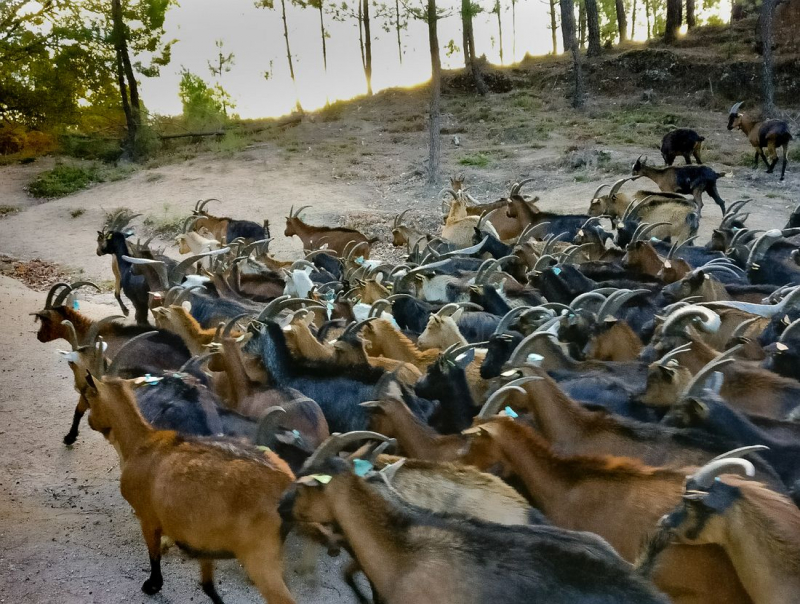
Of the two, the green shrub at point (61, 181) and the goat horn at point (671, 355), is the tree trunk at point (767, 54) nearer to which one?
the goat horn at point (671, 355)

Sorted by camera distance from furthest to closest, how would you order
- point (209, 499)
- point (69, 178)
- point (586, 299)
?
point (69, 178) < point (586, 299) < point (209, 499)

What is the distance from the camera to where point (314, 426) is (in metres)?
4.73

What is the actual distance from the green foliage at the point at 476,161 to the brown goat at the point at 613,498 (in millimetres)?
16267

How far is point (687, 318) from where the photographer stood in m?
5.36

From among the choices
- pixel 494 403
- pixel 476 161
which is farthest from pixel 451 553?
pixel 476 161

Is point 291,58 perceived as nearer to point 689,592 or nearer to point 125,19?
Answer: point 125,19

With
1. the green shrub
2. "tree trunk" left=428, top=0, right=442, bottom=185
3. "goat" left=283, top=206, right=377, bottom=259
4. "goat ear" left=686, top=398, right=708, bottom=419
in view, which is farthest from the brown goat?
the green shrub

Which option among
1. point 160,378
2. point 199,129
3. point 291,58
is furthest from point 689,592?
point 291,58

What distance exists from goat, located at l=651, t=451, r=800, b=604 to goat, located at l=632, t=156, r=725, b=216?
35.4ft

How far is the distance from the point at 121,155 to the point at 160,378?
22447mm

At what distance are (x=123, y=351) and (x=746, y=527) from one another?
4892mm

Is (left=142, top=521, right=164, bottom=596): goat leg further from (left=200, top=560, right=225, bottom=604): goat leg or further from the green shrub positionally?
the green shrub

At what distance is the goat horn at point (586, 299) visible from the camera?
638 cm

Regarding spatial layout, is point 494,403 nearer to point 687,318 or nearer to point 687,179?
point 687,318
